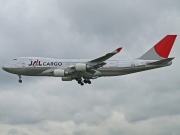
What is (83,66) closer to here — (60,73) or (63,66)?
(60,73)

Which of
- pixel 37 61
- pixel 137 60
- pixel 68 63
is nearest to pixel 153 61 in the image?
pixel 137 60

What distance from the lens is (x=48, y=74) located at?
88.6 metres

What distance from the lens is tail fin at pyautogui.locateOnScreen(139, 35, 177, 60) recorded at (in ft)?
304

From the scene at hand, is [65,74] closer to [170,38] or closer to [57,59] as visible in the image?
[57,59]

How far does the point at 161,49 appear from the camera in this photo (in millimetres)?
93375

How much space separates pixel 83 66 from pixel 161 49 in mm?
17311

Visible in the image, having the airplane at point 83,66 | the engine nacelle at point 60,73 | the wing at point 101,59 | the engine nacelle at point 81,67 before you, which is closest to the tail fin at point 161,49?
the airplane at point 83,66

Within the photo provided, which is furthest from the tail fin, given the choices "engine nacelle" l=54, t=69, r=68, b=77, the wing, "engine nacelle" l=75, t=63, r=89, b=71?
"engine nacelle" l=54, t=69, r=68, b=77

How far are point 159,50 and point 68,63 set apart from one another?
17.9 m

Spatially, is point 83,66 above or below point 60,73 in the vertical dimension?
above

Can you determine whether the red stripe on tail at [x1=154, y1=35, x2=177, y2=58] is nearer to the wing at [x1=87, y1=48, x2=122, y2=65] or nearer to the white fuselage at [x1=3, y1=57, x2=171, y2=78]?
the white fuselage at [x1=3, y1=57, x2=171, y2=78]

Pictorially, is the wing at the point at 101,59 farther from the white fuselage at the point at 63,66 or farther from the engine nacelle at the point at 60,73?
the engine nacelle at the point at 60,73

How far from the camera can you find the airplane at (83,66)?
282ft

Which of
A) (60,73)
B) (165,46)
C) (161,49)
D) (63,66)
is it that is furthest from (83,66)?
(165,46)
